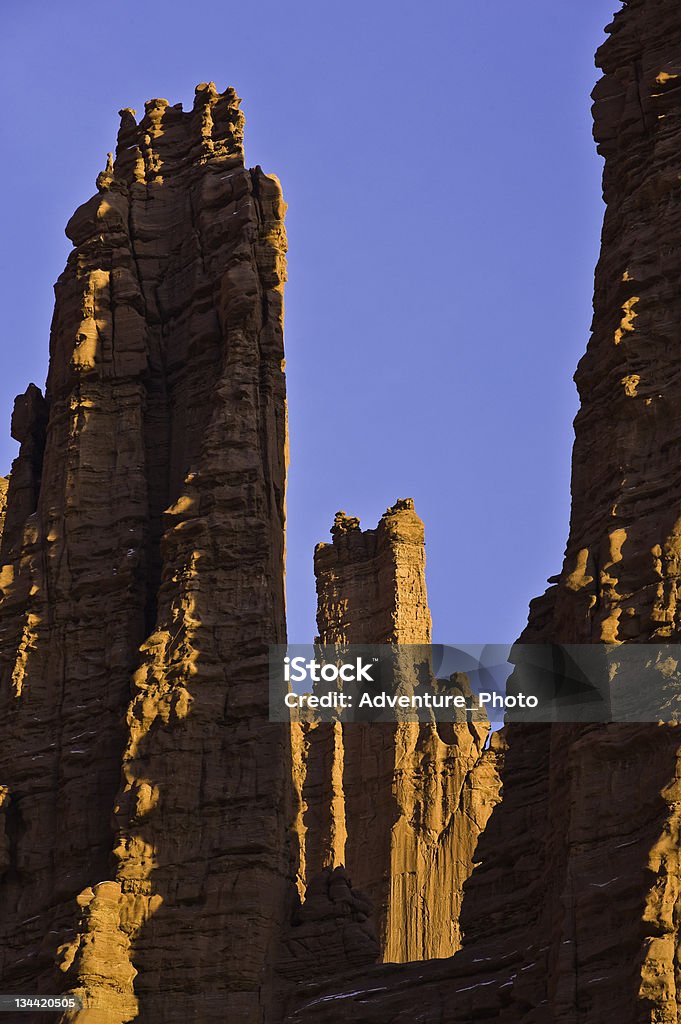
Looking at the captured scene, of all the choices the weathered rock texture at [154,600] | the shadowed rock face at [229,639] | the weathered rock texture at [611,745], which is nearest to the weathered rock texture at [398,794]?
the shadowed rock face at [229,639]

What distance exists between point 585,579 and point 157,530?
714 inches

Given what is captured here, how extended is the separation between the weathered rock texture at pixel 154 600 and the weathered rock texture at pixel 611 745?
14.1 feet

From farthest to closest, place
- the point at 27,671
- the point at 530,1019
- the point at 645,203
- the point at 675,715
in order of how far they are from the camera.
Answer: the point at 27,671 < the point at 645,203 < the point at 530,1019 < the point at 675,715

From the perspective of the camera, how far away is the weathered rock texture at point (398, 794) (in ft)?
275

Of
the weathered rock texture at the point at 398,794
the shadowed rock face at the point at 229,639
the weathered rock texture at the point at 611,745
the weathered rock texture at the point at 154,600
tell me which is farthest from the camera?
the weathered rock texture at the point at 398,794

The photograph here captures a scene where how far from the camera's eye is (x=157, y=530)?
70250 millimetres

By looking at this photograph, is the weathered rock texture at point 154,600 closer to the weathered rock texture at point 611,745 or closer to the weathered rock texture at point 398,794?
the weathered rock texture at point 611,745

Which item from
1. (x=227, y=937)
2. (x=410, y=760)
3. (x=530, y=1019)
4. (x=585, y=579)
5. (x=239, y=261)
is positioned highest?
(x=239, y=261)

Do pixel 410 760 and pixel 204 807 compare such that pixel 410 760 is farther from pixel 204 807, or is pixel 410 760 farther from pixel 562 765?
pixel 562 765

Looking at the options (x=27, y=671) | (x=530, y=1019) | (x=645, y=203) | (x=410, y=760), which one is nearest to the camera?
(x=530, y=1019)

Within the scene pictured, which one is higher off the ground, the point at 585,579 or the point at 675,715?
the point at 585,579

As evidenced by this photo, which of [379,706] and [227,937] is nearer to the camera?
[227,937]

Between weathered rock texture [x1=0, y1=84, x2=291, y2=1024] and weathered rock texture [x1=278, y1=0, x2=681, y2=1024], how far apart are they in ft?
14.1

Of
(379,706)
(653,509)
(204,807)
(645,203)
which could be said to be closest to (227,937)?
(204,807)
